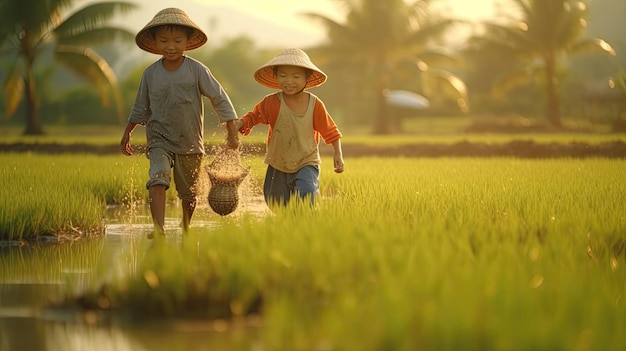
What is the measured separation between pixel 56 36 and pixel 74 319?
768 inches

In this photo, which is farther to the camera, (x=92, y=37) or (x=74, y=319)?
(x=92, y=37)

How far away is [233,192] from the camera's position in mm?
5562

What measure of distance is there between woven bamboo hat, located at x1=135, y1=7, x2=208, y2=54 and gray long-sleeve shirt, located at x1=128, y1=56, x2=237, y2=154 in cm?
23

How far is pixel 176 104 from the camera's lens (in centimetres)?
542

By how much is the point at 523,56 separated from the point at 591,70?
119 feet

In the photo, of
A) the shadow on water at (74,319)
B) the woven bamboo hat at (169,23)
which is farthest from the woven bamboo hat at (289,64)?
the shadow on water at (74,319)

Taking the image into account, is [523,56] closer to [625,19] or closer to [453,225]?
[453,225]

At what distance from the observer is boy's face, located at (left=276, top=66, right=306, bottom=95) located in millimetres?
5387

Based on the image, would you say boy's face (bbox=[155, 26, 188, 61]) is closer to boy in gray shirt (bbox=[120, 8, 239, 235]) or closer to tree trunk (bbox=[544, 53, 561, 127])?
boy in gray shirt (bbox=[120, 8, 239, 235])

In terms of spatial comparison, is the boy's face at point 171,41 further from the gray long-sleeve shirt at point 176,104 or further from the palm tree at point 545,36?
the palm tree at point 545,36

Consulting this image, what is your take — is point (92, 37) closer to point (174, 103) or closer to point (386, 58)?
point (386, 58)

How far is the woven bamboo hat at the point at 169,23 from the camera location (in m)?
5.32

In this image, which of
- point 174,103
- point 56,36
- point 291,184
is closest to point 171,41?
point 174,103

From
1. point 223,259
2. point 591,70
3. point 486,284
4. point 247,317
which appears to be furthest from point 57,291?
point 591,70
